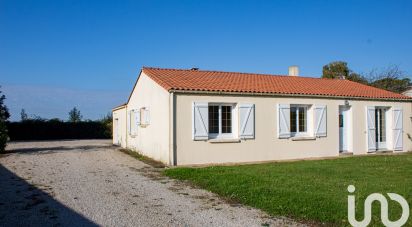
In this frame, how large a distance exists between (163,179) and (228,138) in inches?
173

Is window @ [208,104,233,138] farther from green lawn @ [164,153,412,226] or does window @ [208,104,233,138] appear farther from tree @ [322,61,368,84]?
tree @ [322,61,368,84]

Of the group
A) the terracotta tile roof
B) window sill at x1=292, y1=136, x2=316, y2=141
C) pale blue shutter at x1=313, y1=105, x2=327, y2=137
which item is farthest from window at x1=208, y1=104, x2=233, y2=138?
pale blue shutter at x1=313, y1=105, x2=327, y2=137

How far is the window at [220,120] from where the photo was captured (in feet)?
46.3

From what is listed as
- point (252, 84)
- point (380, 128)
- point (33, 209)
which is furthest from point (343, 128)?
point (33, 209)

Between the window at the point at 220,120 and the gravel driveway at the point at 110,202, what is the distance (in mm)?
3296

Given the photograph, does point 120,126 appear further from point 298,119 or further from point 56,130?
point 56,130

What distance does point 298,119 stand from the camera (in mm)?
15938

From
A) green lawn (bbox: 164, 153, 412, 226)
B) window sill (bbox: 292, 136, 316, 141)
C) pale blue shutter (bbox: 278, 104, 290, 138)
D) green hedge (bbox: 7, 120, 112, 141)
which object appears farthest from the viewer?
green hedge (bbox: 7, 120, 112, 141)

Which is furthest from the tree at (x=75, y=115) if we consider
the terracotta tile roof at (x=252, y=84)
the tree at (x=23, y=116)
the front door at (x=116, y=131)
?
the terracotta tile roof at (x=252, y=84)

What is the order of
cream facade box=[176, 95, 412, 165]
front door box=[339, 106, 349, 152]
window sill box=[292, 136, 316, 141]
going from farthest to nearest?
1. front door box=[339, 106, 349, 152]
2. window sill box=[292, 136, 316, 141]
3. cream facade box=[176, 95, 412, 165]

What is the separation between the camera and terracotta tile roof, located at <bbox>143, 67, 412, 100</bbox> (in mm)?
14278

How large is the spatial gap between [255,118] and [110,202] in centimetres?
822

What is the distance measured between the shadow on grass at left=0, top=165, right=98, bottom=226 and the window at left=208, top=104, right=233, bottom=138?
21.4 feet

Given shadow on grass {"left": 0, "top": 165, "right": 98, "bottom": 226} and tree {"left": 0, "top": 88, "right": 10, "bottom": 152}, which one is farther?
tree {"left": 0, "top": 88, "right": 10, "bottom": 152}
